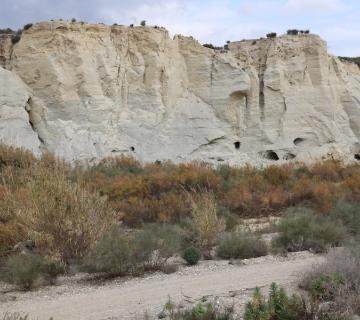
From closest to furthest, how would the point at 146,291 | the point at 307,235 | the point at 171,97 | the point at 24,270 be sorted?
the point at 146,291, the point at 24,270, the point at 307,235, the point at 171,97

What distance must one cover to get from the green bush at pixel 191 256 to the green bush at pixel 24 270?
2478mm

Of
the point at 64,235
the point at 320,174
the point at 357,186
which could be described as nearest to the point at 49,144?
the point at 320,174

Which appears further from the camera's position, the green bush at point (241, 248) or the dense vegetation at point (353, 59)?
the dense vegetation at point (353, 59)

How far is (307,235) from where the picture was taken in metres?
10.6

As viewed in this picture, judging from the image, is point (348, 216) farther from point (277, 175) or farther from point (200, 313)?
point (200, 313)

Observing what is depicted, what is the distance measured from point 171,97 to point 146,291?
21.0 meters

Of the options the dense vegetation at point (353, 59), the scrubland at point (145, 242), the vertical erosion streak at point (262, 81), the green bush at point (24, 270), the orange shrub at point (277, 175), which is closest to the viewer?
the scrubland at point (145, 242)

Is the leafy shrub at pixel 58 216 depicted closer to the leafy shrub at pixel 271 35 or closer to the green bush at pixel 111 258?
the green bush at pixel 111 258

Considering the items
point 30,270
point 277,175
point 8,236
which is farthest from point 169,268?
point 277,175

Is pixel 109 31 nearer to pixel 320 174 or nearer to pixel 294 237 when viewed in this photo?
pixel 320 174

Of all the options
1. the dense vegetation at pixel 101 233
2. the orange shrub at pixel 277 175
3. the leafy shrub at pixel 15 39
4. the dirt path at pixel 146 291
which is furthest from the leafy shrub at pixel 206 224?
the leafy shrub at pixel 15 39

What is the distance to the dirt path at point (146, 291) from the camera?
6910mm

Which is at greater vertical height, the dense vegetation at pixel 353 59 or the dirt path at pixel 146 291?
the dense vegetation at pixel 353 59

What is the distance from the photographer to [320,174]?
2194 cm
